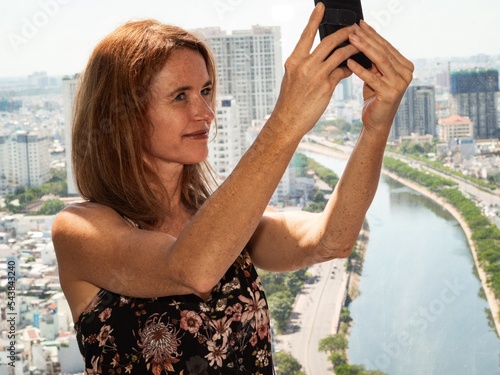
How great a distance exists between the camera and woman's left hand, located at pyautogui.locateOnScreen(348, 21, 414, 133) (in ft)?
2.91

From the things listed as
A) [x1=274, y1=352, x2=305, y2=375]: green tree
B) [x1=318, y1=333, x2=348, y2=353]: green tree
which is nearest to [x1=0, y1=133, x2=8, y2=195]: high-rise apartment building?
[x1=274, y1=352, x2=305, y2=375]: green tree

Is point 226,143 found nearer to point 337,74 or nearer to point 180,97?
point 180,97

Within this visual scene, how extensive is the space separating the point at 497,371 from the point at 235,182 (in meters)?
2.07

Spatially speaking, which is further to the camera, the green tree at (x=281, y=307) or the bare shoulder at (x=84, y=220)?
the green tree at (x=281, y=307)

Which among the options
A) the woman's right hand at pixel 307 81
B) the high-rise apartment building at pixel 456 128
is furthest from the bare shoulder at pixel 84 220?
→ the high-rise apartment building at pixel 456 128

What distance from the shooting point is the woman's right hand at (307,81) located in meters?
0.83

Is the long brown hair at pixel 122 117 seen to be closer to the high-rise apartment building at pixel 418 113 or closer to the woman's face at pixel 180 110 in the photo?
the woman's face at pixel 180 110

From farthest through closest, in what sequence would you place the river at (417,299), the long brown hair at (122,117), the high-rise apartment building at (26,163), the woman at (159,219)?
the high-rise apartment building at (26,163) < the river at (417,299) < the long brown hair at (122,117) < the woman at (159,219)

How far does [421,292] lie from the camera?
103 inches

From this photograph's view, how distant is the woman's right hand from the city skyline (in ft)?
5.93

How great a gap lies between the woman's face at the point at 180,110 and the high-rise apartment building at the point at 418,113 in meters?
1.60

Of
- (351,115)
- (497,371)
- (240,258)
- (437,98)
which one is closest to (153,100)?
(240,258)

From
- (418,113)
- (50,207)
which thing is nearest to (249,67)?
(418,113)

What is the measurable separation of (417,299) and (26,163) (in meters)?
1.57
